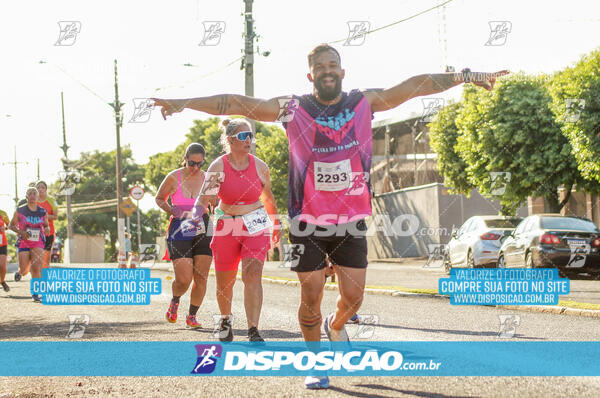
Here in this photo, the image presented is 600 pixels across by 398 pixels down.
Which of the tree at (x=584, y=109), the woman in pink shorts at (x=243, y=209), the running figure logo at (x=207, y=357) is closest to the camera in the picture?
the running figure logo at (x=207, y=357)

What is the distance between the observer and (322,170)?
5098 millimetres

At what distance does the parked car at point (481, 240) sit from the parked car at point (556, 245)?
1.55 m

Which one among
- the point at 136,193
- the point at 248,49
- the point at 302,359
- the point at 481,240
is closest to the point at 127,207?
the point at 136,193

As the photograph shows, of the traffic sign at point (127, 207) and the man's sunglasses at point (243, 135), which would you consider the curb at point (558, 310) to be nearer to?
the man's sunglasses at point (243, 135)

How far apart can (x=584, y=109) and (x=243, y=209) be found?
58.0 feet

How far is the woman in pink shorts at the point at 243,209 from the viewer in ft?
23.8

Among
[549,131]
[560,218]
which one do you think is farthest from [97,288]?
[549,131]

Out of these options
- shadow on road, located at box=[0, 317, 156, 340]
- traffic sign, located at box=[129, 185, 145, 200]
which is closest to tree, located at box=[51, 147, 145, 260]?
traffic sign, located at box=[129, 185, 145, 200]

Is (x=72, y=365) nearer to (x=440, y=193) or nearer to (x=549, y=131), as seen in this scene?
(x=549, y=131)

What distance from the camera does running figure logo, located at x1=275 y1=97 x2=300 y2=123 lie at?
206 inches

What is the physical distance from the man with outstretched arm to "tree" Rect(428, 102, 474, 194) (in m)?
27.5

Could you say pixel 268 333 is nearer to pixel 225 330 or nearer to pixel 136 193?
pixel 225 330

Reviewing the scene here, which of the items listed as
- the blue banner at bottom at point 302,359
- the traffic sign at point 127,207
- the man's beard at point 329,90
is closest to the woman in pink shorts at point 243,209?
the blue banner at bottom at point 302,359

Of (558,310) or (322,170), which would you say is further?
→ (558,310)
